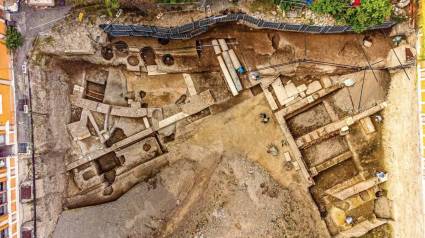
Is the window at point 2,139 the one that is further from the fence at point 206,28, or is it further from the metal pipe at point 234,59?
the metal pipe at point 234,59

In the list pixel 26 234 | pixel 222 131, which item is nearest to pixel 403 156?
pixel 222 131

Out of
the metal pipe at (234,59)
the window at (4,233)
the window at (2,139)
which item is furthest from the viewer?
the metal pipe at (234,59)

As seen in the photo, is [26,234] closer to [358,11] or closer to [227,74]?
[227,74]

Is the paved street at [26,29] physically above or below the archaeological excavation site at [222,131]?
above

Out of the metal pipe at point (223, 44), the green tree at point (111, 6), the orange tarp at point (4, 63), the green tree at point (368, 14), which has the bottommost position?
the green tree at point (368, 14)

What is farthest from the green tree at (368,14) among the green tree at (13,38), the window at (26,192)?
the window at (26,192)

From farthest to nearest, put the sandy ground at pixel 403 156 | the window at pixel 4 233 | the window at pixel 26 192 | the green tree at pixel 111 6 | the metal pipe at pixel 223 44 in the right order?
1. the metal pipe at pixel 223 44
2. the window at pixel 26 192
3. the sandy ground at pixel 403 156
4. the green tree at pixel 111 6
5. the window at pixel 4 233

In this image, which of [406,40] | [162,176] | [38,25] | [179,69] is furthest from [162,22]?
[406,40]
